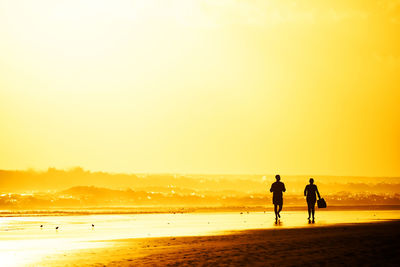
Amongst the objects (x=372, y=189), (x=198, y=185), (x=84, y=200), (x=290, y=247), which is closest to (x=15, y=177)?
(x=198, y=185)

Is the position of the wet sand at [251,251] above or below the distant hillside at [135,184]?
below

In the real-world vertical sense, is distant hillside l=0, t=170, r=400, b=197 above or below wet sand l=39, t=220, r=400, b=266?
above

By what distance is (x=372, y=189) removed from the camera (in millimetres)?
93562

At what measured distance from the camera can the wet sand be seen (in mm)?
13805

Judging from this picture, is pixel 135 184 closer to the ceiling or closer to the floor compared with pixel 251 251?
closer to the ceiling

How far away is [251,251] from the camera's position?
51.3ft

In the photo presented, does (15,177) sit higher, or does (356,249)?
(15,177)

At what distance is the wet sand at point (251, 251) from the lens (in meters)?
13.8

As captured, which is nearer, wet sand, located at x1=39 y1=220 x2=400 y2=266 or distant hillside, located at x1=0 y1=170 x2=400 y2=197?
wet sand, located at x1=39 y1=220 x2=400 y2=266

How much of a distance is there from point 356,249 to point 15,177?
83.8 m

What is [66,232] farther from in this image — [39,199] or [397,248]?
[39,199]

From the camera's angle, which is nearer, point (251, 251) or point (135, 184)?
point (251, 251)

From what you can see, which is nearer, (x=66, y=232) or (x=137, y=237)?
(x=137, y=237)

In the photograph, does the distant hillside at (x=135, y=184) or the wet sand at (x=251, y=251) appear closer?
the wet sand at (x=251, y=251)
